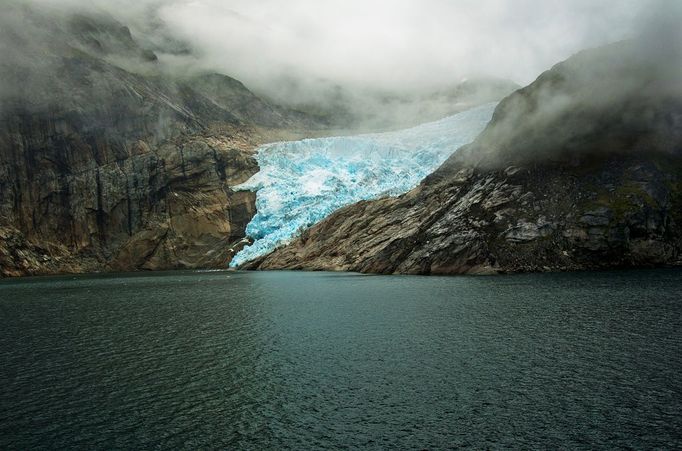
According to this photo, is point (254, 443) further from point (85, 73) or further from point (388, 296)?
point (85, 73)

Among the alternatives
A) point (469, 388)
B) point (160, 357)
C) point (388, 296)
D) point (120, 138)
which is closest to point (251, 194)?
point (120, 138)

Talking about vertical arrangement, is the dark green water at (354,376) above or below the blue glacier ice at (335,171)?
below

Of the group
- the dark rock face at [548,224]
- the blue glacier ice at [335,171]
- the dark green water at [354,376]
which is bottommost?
the dark green water at [354,376]

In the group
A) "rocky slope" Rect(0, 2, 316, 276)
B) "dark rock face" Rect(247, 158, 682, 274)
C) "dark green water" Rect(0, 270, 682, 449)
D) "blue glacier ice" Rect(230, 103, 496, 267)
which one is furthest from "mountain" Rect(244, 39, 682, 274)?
"rocky slope" Rect(0, 2, 316, 276)

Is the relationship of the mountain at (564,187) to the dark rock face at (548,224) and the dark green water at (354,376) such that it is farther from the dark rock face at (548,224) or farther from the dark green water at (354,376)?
the dark green water at (354,376)

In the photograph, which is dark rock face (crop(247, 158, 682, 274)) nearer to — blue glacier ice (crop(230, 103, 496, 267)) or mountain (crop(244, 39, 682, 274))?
mountain (crop(244, 39, 682, 274))

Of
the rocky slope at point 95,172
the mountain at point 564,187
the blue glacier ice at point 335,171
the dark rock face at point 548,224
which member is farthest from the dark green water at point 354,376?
the rocky slope at point 95,172

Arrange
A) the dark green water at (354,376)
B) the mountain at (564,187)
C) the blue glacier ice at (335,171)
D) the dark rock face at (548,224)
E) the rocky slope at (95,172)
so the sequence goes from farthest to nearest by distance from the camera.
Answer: the rocky slope at (95,172) → the blue glacier ice at (335,171) → the mountain at (564,187) → the dark rock face at (548,224) → the dark green water at (354,376)

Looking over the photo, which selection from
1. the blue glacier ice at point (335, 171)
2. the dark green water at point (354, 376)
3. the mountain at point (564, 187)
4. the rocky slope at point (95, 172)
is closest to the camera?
the dark green water at point (354, 376)
